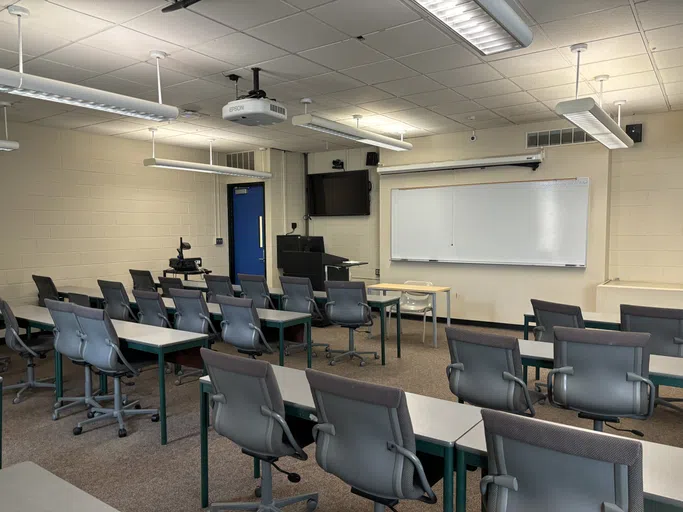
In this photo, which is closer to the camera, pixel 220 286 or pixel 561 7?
pixel 561 7

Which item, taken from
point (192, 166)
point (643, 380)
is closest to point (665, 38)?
point (643, 380)

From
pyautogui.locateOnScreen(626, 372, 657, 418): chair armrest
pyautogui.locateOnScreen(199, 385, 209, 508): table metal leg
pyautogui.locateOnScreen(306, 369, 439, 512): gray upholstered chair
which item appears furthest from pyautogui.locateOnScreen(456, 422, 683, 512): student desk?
pyautogui.locateOnScreen(199, 385, 209, 508): table metal leg

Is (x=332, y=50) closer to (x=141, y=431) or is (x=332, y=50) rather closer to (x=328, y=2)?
(x=328, y=2)

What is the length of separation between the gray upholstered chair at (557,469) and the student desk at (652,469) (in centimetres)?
6

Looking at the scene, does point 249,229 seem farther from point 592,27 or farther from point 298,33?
point 592,27

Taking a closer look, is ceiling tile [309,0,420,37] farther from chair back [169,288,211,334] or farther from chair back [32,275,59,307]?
chair back [32,275,59,307]

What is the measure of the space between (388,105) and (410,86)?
77 cm

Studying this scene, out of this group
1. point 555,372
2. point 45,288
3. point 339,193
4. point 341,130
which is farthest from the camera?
point 339,193

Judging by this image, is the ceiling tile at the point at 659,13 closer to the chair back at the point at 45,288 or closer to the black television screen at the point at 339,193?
the black television screen at the point at 339,193

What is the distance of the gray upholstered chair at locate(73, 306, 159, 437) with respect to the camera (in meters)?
3.44

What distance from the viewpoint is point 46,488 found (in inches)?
53.9

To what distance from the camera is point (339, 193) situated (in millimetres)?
9016

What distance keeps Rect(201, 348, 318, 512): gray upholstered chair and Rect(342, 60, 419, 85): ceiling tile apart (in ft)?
10.2

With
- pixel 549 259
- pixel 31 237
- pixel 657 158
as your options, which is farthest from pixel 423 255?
pixel 31 237
